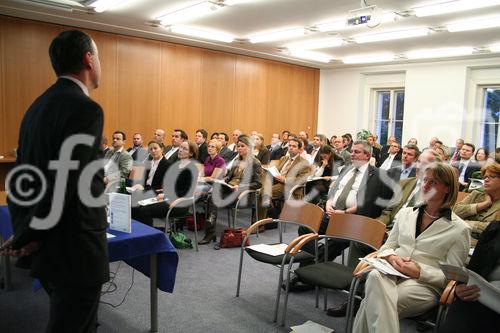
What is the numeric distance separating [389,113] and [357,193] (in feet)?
26.0

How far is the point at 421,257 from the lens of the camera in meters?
2.47

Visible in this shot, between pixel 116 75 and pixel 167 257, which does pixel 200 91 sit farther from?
pixel 167 257

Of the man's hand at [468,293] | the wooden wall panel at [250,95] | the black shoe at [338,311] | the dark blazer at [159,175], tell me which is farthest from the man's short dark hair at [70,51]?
the wooden wall panel at [250,95]

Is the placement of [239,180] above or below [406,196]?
below

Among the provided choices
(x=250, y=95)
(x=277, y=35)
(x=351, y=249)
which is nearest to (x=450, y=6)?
(x=277, y=35)

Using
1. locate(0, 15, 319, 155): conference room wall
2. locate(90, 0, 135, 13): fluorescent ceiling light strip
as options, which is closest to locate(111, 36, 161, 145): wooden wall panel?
locate(0, 15, 319, 155): conference room wall

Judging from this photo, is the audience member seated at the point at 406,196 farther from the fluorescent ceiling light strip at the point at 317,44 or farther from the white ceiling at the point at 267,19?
the fluorescent ceiling light strip at the point at 317,44

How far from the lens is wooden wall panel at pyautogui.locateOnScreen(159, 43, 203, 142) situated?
350 inches

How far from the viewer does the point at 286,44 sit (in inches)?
335

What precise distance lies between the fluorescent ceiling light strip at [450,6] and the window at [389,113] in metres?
5.40

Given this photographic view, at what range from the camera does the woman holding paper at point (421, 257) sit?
2279 millimetres

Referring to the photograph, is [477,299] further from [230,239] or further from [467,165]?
[467,165]

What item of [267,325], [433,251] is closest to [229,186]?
[267,325]

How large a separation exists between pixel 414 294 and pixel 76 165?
1.93 m
